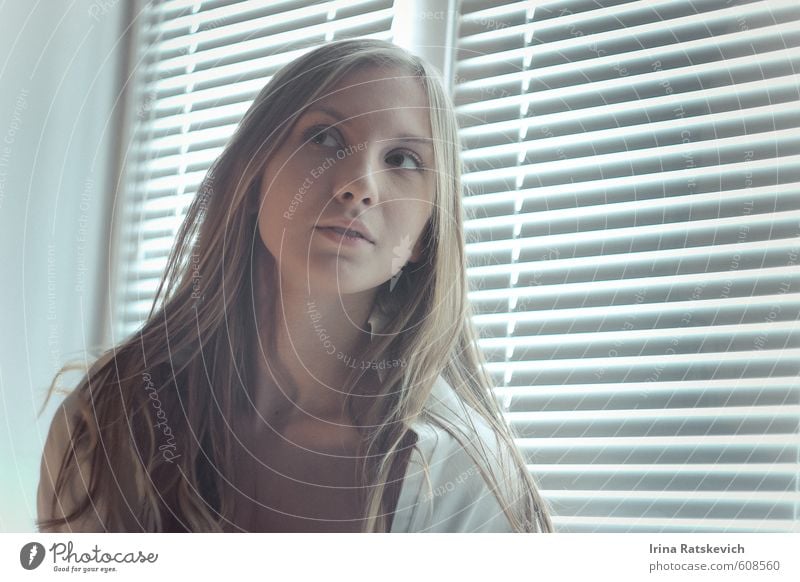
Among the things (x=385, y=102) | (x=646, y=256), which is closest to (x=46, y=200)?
(x=385, y=102)

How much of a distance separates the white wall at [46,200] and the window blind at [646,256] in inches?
10.0

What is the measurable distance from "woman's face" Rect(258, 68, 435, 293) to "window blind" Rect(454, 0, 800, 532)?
33 mm

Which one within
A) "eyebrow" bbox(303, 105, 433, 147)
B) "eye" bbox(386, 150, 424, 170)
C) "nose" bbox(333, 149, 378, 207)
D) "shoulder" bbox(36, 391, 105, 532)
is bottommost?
"shoulder" bbox(36, 391, 105, 532)

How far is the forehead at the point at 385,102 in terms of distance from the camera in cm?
50

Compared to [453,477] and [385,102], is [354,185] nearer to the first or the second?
[385,102]

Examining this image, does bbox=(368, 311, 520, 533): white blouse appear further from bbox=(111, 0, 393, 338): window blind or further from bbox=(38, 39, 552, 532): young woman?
bbox=(111, 0, 393, 338): window blind

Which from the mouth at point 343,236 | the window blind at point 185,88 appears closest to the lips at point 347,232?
the mouth at point 343,236

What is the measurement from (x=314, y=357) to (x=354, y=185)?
0.37 feet

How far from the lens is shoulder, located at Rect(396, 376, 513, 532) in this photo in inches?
19.6

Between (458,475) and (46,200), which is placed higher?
(46,200)

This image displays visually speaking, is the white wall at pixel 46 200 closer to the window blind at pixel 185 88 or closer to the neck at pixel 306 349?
the window blind at pixel 185 88

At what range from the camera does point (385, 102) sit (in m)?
0.51

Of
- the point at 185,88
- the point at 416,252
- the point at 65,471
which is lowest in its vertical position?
the point at 65,471

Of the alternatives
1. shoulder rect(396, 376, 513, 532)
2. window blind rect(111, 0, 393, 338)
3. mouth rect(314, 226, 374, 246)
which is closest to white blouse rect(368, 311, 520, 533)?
shoulder rect(396, 376, 513, 532)
